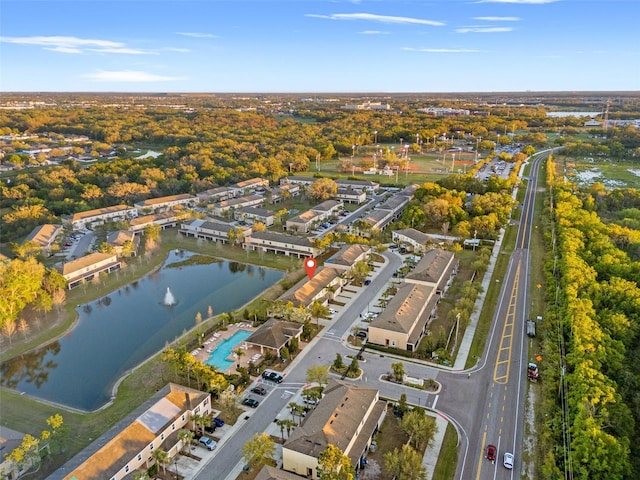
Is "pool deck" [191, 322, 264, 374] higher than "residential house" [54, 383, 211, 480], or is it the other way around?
"residential house" [54, 383, 211, 480]

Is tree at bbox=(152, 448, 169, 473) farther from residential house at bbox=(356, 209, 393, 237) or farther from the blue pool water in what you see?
residential house at bbox=(356, 209, 393, 237)

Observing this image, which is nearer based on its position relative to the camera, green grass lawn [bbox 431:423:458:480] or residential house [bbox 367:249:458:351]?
green grass lawn [bbox 431:423:458:480]

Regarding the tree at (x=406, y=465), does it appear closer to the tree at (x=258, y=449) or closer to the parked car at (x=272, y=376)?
the tree at (x=258, y=449)

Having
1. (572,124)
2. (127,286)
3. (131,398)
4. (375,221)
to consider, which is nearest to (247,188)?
(375,221)

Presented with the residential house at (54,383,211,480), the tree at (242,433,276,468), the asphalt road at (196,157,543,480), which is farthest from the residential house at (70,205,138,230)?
the tree at (242,433,276,468)

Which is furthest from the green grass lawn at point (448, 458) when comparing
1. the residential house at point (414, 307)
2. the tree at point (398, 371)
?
the residential house at point (414, 307)

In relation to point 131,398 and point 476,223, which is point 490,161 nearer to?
point 476,223

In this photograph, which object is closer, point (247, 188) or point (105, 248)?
point (105, 248)

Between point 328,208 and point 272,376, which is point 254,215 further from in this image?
point 272,376
